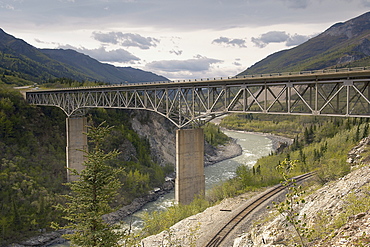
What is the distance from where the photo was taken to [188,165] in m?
34.5

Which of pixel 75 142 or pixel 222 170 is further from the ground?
pixel 75 142

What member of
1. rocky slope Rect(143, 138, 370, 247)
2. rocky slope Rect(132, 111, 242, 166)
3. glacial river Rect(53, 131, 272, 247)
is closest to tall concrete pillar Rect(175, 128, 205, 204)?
glacial river Rect(53, 131, 272, 247)

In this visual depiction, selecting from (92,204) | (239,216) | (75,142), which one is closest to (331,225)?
(92,204)

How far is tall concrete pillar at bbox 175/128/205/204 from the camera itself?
33906 millimetres

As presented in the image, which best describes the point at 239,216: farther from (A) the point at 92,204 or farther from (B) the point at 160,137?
(B) the point at 160,137

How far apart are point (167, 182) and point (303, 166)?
26119 millimetres

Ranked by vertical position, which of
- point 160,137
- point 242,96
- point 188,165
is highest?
point 242,96

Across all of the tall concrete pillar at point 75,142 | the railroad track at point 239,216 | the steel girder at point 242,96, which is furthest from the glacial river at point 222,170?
the tall concrete pillar at point 75,142

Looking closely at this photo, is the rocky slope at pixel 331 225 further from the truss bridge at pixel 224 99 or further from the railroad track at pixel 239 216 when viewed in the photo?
the truss bridge at pixel 224 99

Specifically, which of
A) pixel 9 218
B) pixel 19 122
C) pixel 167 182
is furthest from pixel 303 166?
pixel 19 122

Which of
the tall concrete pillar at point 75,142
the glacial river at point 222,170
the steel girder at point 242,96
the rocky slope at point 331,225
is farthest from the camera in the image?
the tall concrete pillar at point 75,142

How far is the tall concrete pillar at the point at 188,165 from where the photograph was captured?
33.9m

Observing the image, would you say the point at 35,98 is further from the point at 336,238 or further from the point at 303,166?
the point at 336,238

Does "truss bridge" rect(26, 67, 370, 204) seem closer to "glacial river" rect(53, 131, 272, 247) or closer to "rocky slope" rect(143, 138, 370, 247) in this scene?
"glacial river" rect(53, 131, 272, 247)
